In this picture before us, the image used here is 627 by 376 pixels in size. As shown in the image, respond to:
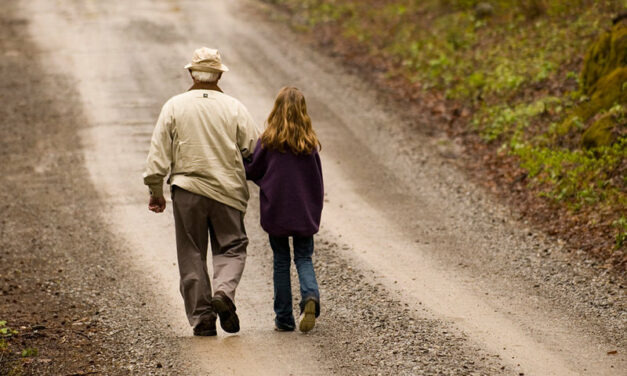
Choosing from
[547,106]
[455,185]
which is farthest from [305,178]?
[547,106]

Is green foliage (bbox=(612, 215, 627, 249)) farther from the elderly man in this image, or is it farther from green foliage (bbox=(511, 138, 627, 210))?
the elderly man

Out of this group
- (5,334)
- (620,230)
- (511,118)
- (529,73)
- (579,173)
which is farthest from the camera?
(529,73)

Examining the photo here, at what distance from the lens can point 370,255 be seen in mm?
9117

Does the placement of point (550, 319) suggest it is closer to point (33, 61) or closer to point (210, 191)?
point (210, 191)

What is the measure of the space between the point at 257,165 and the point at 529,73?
9.26 metres

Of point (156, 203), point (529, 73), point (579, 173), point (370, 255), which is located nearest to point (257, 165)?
point (156, 203)

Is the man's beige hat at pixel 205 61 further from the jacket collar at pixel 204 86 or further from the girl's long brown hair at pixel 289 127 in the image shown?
the girl's long brown hair at pixel 289 127

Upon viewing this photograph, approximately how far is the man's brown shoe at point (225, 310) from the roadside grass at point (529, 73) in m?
4.86

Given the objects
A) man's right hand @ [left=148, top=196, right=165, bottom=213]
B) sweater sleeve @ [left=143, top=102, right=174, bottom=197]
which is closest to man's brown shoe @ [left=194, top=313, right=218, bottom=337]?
man's right hand @ [left=148, top=196, right=165, bottom=213]

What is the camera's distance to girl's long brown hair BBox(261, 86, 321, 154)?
6125 millimetres

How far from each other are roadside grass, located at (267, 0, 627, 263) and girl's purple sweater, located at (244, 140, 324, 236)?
4277 millimetres

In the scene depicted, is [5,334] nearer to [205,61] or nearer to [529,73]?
[205,61]

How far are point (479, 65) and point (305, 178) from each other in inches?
404

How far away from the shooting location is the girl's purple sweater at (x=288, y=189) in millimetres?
6238
